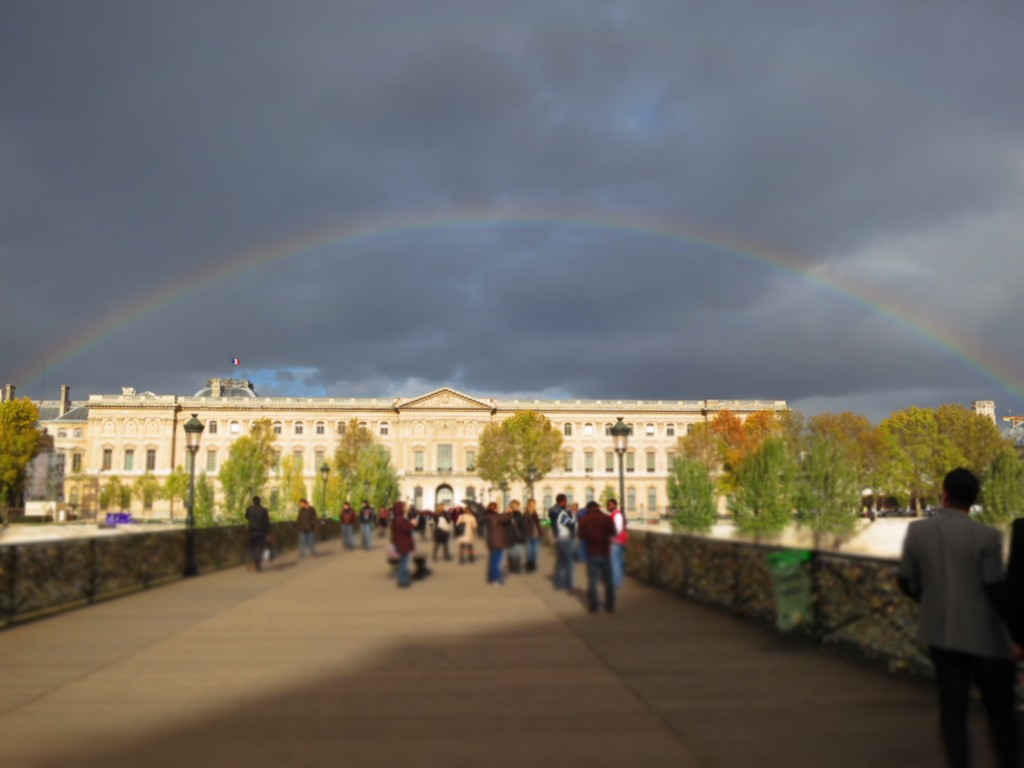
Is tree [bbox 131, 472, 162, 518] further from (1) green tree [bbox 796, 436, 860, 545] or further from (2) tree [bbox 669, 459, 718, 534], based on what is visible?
(1) green tree [bbox 796, 436, 860, 545]

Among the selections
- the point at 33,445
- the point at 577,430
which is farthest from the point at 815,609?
the point at 577,430

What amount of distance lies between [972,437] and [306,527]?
64290mm

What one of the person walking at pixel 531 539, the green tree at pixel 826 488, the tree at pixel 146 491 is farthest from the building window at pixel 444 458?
the person walking at pixel 531 539

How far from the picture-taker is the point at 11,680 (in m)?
9.02

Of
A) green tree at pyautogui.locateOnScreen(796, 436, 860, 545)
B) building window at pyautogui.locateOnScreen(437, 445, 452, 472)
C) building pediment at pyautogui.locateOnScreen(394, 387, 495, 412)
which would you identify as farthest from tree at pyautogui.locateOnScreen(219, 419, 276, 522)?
building pediment at pyautogui.locateOnScreen(394, 387, 495, 412)

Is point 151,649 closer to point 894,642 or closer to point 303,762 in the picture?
point 303,762

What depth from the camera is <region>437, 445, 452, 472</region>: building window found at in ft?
358

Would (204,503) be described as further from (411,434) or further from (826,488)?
(411,434)

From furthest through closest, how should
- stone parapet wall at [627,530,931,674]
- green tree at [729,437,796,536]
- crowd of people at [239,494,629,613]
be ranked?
green tree at [729,437,796,536] < crowd of people at [239,494,629,613] < stone parapet wall at [627,530,931,674]

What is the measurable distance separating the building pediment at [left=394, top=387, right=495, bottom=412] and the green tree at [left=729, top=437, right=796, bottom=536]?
62.5 metres

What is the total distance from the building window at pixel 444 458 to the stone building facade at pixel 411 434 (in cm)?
12

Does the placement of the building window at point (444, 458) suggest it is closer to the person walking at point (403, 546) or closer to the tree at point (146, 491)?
the tree at point (146, 491)

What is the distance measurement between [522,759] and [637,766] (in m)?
0.77

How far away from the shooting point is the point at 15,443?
7281cm
